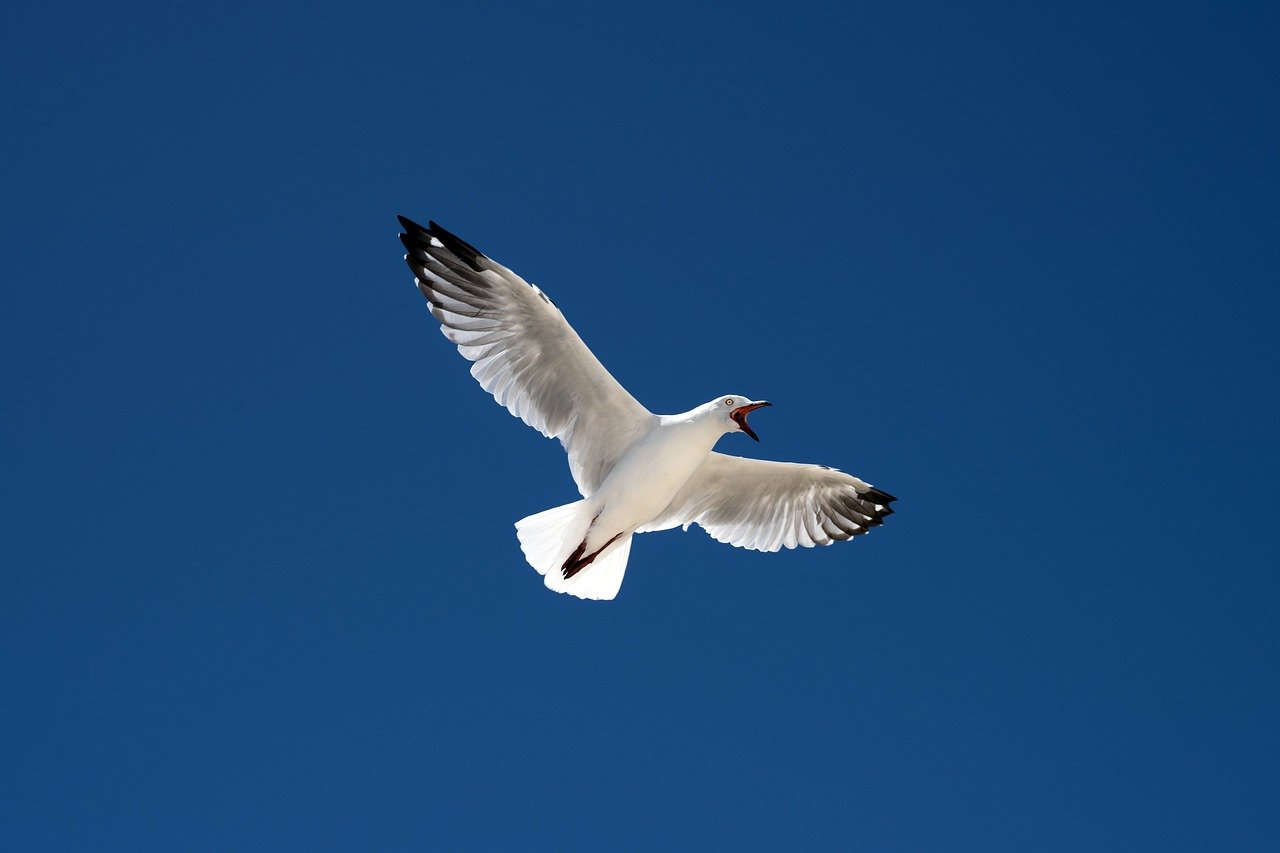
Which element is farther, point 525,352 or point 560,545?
point 560,545

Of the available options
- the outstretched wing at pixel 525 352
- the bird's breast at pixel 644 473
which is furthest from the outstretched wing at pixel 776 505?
the outstretched wing at pixel 525 352

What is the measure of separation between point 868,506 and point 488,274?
3797mm

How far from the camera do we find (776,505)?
1125cm

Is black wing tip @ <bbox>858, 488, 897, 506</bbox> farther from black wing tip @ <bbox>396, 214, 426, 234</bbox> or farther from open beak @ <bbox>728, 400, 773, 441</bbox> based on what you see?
black wing tip @ <bbox>396, 214, 426, 234</bbox>

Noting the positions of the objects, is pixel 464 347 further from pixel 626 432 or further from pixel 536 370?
pixel 626 432

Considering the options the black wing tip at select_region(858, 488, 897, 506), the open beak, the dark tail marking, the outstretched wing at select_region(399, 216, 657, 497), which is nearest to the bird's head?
the open beak

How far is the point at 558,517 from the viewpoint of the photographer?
1002 cm

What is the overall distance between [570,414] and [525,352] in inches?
23.8

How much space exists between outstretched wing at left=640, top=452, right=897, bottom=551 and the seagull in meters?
0.35

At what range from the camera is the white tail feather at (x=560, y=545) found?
10.0m

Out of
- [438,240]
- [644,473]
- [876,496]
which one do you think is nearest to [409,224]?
[438,240]

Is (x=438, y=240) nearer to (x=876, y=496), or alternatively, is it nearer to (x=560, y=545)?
(x=560, y=545)

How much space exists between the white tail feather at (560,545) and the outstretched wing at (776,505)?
2.74ft

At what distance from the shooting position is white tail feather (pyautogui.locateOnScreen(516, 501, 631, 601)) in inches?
394
